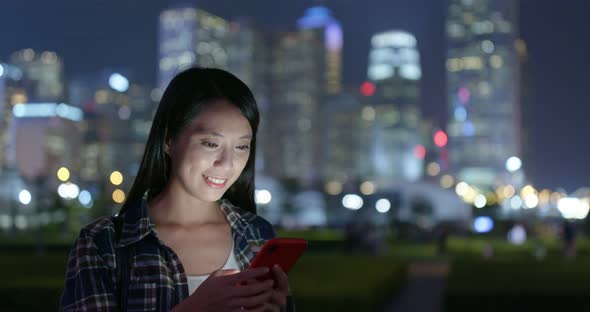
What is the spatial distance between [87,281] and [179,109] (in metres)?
0.54

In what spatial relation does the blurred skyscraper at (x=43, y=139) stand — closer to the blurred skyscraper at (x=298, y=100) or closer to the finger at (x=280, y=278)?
the blurred skyscraper at (x=298, y=100)

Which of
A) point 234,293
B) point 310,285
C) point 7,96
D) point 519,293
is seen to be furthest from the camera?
point 7,96

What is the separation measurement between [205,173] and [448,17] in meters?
163

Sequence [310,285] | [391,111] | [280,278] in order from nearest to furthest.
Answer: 1. [280,278]
2. [310,285]
3. [391,111]

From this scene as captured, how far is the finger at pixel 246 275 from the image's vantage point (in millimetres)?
1861

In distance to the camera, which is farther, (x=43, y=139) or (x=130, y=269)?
(x=43, y=139)

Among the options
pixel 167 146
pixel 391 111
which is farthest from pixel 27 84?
pixel 167 146

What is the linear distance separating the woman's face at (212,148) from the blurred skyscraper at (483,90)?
140557 mm

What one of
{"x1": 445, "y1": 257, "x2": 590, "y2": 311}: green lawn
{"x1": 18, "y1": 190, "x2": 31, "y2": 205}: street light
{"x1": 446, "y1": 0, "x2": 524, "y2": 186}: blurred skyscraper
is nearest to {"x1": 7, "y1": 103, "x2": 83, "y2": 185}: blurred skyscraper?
{"x1": 18, "y1": 190, "x2": 31, "y2": 205}: street light

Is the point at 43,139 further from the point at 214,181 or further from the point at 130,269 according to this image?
the point at 130,269

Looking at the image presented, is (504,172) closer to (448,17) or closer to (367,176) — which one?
(367,176)

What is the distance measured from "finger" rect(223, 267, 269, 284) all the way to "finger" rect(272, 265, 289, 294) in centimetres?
6

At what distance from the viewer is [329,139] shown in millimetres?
141750

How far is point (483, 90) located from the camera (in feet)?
492
